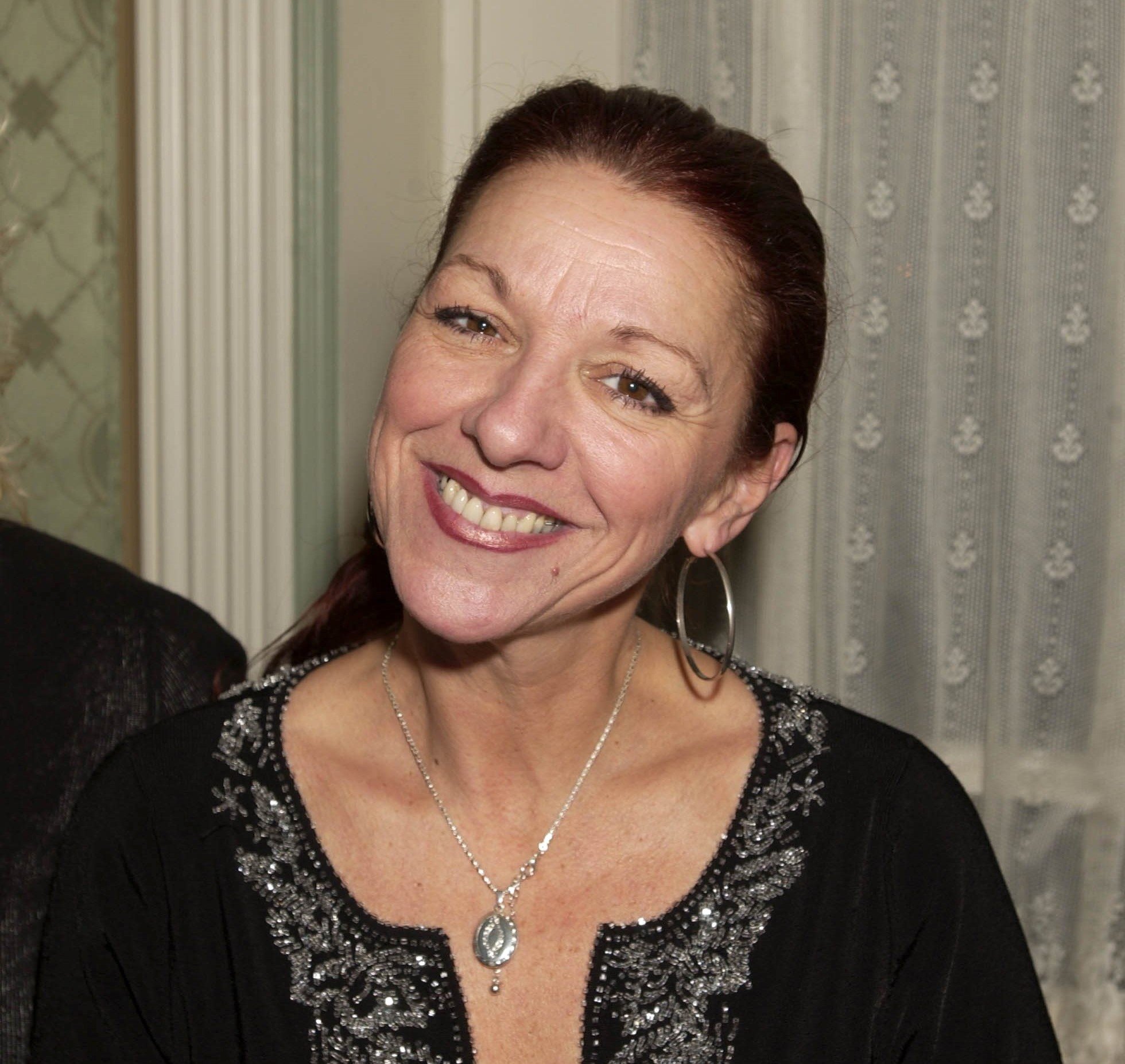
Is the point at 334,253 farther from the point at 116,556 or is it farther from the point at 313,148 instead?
the point at 116,556

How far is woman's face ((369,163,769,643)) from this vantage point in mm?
1270

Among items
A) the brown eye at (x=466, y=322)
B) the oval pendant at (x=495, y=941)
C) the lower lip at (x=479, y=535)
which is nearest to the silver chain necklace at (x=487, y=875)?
the oval pendant at (x=495, y=941)

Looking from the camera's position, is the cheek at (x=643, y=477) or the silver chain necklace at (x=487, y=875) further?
the silver chain necklace at (x=487, y=875)

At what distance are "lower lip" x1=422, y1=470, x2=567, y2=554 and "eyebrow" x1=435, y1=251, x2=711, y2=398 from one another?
0.20m

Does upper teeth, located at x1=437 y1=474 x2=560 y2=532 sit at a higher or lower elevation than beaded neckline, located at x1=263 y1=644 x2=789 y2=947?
higher

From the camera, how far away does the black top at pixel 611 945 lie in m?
1.37

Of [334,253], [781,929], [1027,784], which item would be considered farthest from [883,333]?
[781,929]

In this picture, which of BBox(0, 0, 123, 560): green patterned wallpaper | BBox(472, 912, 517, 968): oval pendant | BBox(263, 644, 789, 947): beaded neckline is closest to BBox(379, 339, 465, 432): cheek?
BBox(263, 644, 789, 947): beaded neckline

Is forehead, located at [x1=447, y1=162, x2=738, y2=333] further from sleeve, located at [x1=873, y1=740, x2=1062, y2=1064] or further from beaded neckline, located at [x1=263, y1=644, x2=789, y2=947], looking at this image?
sleeve, located at [x1=873, y1=740, x2=1062, y2=1064]

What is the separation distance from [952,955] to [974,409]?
0.95 metres

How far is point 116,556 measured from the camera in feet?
7.39

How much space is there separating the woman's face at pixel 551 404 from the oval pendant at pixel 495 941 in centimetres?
33

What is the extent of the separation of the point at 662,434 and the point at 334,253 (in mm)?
964

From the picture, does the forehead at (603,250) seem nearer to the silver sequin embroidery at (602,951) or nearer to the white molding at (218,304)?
the silver sequin embroidery at (602,951)
